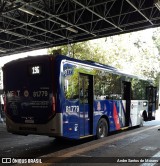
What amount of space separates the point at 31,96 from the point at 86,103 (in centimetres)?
205

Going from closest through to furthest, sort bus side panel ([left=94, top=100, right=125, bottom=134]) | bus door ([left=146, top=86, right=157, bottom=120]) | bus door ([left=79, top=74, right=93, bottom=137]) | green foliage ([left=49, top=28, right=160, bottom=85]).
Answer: bus door ([left=79, top=74, right=93, bottom=137]), bus side panel ([left=94, top=100, right=125, bottom=134]), bus door ([left=146, top=86, right=157, bottom=120]), green foliage ([left=49, top=28, right=160, bottom=85])

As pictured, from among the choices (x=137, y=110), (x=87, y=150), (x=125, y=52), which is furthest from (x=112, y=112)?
(x=125, y=52)

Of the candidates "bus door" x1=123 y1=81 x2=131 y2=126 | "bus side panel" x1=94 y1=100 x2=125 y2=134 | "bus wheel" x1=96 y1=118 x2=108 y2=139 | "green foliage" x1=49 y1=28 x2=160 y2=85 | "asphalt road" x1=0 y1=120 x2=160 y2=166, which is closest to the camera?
"asphalt road" x1=0 y1=120 x2=160 y2=166

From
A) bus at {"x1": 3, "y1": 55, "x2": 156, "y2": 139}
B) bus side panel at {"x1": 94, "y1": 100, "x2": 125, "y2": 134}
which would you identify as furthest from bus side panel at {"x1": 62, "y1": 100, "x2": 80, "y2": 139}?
bus side panel at {"x1": 94, "y1": 100, "x2": 125, "y2": 134}

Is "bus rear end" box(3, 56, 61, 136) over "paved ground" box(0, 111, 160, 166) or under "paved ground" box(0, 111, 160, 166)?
over

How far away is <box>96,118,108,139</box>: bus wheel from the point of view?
1138 cm

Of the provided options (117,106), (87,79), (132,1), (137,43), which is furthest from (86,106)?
(137,43)

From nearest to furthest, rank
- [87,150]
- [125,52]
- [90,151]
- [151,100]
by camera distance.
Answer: [90,151], [87,150], [151,100], [125,52]

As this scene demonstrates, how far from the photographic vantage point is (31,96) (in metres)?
9.54

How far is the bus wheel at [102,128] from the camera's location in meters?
11.4

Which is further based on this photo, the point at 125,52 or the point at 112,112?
the point at 125,52

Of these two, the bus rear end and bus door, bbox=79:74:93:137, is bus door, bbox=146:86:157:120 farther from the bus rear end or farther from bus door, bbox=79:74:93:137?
the bus rear end

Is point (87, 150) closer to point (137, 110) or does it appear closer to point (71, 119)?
point (71, 119)

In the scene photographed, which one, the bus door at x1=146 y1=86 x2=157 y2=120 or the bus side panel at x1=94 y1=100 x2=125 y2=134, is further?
the bus door at x1=146 y1=86 x2=157 y2=120
